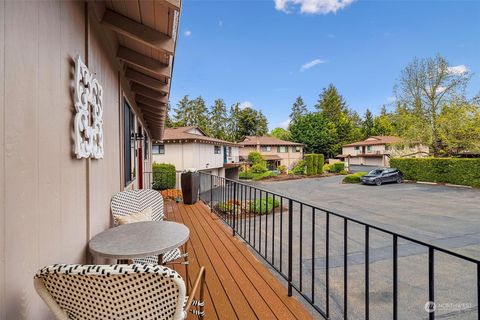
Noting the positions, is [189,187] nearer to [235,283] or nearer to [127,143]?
[127,143]

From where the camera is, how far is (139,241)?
1650 millimetres

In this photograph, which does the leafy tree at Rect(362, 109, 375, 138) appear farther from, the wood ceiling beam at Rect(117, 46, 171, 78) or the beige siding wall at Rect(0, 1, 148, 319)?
the beige siding wall at Rect(0, 1, 148, 319)

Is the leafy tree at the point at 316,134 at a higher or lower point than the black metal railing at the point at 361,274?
higher

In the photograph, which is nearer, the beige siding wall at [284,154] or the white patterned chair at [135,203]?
the white patterned chair at [135,203]

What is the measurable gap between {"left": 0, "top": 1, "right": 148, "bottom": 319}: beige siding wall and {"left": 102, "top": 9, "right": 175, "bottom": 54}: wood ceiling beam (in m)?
0.44

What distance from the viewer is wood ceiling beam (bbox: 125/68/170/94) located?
3771mm

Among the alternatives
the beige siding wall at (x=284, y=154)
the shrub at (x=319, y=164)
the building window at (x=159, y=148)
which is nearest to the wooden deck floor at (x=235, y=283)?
the building window at (x=159, y=148)

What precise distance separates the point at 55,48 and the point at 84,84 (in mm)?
408

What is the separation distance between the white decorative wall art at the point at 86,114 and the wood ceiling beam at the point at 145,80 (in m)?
1.73

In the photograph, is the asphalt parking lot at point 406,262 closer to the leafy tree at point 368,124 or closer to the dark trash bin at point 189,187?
the dark trash bin at point 189,187

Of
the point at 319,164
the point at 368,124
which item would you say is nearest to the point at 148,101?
the point at 319,164

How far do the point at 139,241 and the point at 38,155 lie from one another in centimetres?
82

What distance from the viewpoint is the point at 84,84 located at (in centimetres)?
173

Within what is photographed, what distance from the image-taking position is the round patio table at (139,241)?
1468 mm
